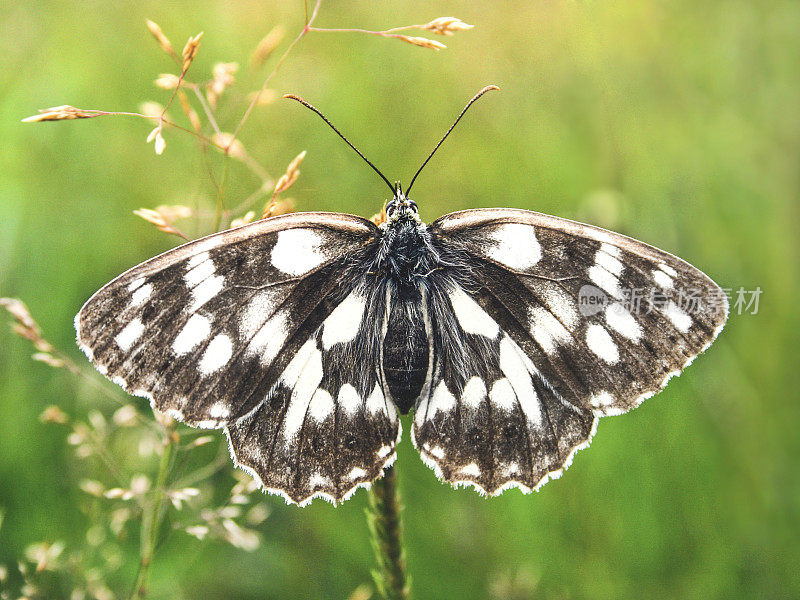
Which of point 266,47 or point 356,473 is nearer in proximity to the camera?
point 356,473

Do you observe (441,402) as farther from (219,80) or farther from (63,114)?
(63,114)

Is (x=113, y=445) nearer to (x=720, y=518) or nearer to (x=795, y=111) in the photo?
(x=720, y=518)

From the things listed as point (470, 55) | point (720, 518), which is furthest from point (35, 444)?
point (470, 55)

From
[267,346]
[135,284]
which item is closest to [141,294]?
[135,284]

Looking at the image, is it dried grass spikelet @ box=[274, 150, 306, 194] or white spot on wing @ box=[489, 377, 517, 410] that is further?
white spot on wing @ box=[489, 377, 517, 410]

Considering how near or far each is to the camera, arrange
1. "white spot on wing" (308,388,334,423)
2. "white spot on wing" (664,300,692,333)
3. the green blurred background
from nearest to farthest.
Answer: "white spot on wing" (664,300,692,333) < "white spot on wing" (308,388,334,423) < the green blurred background

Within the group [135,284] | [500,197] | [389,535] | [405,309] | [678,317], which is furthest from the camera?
[500,197]

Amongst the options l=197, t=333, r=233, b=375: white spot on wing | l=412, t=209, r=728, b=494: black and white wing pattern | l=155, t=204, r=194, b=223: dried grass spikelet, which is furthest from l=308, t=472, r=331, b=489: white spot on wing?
l=155, t=204, r=194, b=223: dried grass spikelet

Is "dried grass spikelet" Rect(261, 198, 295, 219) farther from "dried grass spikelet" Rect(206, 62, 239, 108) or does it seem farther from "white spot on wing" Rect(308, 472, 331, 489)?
"white spot on wing" Rect(308, 472, 331, 489)
